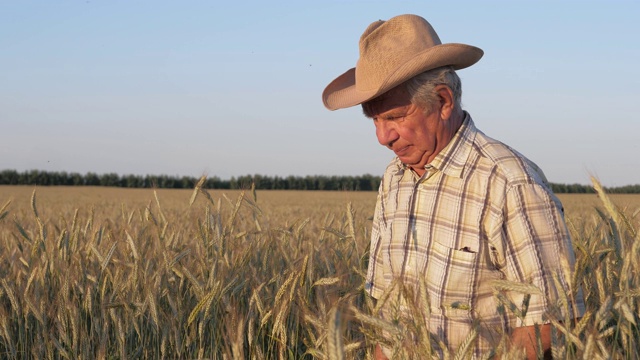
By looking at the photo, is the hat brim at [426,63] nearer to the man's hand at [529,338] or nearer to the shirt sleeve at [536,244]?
the shirt sleeve at [536,244]

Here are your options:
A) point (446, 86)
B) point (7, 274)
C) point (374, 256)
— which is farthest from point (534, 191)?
point (7, 274)

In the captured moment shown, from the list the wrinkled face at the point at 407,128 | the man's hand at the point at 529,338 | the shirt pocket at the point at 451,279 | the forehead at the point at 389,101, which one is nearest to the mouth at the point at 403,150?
the wrinkled face at the point at 407,128

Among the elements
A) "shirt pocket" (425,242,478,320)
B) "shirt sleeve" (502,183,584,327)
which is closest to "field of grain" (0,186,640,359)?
"shirt pocket" (425,242,478,320)

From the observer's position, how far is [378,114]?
224cm

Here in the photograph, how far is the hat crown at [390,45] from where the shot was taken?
87.6 inches

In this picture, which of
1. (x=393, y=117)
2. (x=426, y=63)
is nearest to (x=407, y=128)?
(x=393, y=117)

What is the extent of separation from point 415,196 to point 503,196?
356 millimetres

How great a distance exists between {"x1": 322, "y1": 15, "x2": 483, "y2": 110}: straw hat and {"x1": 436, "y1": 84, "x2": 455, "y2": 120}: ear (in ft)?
0.25

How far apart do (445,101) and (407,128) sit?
0.48ft

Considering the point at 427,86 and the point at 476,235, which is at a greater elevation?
the point at 427,86

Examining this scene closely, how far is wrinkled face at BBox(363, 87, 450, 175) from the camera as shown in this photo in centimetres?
216

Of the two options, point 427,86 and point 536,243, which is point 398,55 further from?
point 536,243

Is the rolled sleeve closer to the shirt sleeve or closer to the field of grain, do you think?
the shirt sleeve

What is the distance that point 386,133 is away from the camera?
220cm
